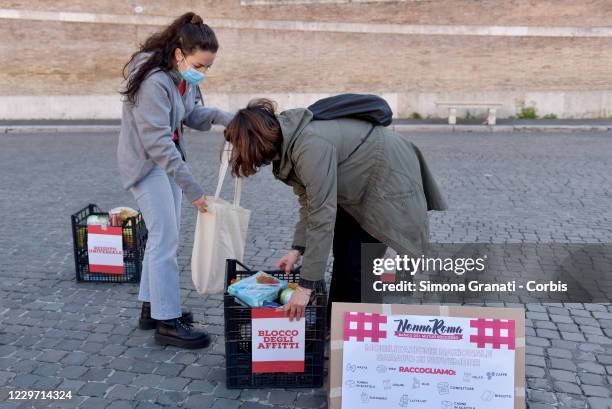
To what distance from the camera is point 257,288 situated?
3469 millimetres

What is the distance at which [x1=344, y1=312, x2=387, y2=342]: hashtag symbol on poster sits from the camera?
9.90ft

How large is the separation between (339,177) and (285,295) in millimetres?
727

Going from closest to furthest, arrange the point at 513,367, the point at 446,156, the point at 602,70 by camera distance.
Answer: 1. the point at 513,367
2. the point at 446,156
3. the point at 602,70

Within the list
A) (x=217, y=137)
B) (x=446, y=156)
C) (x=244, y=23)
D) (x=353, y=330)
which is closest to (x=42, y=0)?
(x=244, y=23)

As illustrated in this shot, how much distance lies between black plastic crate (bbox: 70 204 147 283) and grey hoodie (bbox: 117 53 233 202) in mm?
1420

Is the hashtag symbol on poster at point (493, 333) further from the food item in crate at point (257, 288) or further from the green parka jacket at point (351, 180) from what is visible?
the food item in crate at point (257, 288)

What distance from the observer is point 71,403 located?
346 cm

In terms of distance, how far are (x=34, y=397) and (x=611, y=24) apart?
64.9 ft

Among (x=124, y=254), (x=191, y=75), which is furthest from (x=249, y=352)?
(x=124, y=254)

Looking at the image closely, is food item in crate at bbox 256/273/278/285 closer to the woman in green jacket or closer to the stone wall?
the woman in green jacket

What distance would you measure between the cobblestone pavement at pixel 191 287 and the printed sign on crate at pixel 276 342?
0.16 m

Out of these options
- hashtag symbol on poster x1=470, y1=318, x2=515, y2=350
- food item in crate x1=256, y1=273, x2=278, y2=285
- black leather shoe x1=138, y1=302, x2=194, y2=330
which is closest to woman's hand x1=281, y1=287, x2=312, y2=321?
food item in crate x1=256, y1=273, x2=278, y2=285

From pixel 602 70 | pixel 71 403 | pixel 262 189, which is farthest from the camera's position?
pixel 602 70

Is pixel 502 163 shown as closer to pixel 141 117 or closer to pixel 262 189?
pixel 262 189
